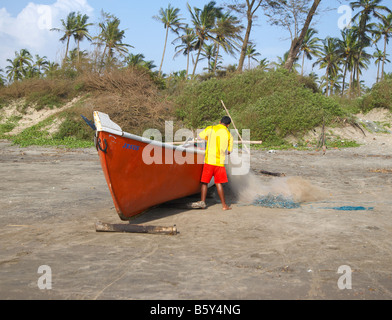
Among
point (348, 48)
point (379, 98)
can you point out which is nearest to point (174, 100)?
point (379, 98)

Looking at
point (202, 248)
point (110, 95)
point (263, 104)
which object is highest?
point (110, 95)

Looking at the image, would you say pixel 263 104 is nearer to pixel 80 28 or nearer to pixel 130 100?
pixel 130 100

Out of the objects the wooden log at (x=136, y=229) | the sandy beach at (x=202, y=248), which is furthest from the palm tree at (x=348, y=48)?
the wooden log at (x=136, y=229)

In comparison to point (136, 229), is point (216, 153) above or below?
above

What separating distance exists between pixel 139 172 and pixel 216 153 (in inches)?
60.8

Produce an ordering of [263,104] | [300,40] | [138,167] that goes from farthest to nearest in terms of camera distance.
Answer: [300,40], [263,104], [138,167]

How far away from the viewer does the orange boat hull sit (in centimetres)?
475

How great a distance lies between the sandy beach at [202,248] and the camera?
297cm

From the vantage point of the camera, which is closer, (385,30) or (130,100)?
(130,100)

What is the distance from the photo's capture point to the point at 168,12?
1404 inches

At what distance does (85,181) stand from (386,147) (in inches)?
517

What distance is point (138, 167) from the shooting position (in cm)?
514

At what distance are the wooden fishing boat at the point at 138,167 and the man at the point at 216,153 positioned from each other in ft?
0.82

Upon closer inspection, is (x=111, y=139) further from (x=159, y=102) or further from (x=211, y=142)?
(x=159, y=102)
